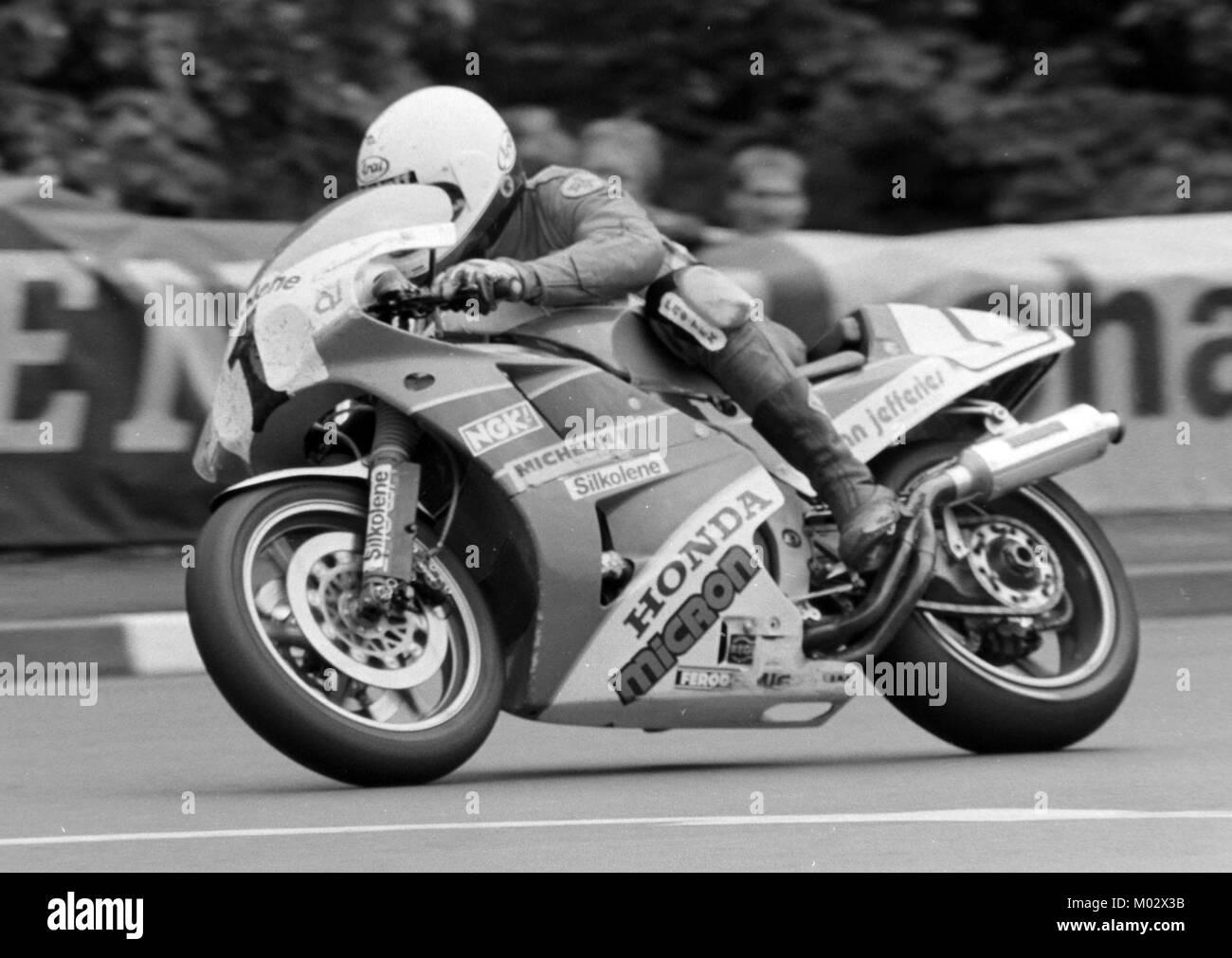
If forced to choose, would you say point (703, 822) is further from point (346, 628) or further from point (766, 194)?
point (766, 194)

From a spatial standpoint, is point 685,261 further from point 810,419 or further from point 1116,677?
point 1116,677

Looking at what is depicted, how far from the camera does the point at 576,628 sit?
21.1 ft

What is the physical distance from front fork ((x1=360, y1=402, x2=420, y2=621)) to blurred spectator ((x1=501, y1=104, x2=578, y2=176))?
18.8 ft

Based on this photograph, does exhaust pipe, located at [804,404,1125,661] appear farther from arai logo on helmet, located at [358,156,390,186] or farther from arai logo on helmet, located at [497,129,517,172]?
arai logo on helmet, located at [358,156,390,186]

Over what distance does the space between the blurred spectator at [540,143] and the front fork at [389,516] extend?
5739mm

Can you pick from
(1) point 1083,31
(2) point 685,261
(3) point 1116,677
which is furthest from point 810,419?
(1) point 1083,31

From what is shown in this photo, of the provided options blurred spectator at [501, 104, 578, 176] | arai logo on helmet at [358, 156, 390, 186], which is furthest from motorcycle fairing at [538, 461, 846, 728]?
blurred spectator at [501, 104, 578, 176]

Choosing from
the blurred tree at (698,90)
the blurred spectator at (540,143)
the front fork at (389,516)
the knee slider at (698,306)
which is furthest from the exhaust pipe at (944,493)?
the blurred tree at (698,90)

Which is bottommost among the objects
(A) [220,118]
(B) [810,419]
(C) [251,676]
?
(C) [251,676]

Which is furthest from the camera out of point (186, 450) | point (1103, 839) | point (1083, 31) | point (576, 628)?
point (1083, 31)

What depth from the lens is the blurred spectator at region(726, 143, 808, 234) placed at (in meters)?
11.6

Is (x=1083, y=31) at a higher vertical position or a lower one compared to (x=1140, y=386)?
higher

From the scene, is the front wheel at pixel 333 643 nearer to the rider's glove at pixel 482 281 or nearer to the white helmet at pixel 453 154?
the rider's glove at pixel 482 281
